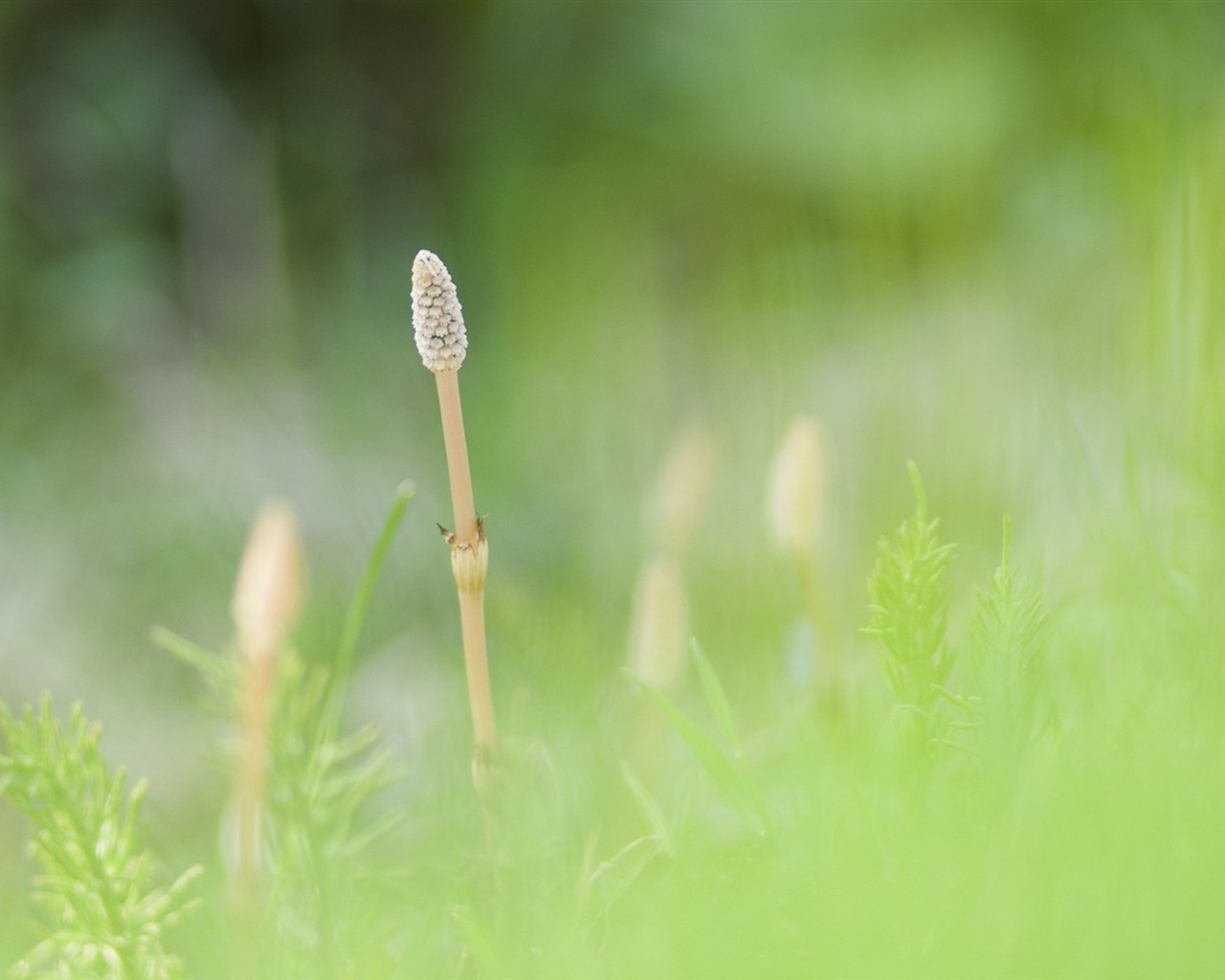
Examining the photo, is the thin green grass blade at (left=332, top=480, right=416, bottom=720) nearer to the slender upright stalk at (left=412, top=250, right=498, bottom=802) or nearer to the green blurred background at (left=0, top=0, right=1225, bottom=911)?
the slender upright stalk at (left=412, top=250, right=498, bottom=802)

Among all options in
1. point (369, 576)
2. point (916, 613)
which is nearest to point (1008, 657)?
point (916, 613)

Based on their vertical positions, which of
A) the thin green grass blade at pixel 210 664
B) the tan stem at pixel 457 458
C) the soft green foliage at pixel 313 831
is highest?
the tan stem at pixel 457 458

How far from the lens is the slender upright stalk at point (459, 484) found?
249mm

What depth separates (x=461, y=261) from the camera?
6.25 ft

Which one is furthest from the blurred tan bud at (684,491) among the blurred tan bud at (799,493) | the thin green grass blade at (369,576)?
the thin green grass blade at (369,576)

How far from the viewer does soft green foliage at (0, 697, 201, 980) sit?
0.26 m

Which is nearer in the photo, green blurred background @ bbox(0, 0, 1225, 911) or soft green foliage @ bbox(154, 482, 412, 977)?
soft green foliage @ bbox(154, 482, 412, 977)

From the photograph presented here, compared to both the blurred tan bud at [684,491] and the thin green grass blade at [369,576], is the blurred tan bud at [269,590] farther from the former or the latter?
the blurred tan bud at [684,491]

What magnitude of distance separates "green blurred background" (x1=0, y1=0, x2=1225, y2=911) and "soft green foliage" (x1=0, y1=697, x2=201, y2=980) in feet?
1.68

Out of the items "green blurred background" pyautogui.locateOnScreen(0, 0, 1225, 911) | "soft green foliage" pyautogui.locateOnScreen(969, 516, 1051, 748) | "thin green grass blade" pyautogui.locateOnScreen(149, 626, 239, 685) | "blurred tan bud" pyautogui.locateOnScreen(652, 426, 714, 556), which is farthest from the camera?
"green blurred background" pyautogui.locateOnScreen(0, 0, 1225, 911)

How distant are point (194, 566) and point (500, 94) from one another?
93cm

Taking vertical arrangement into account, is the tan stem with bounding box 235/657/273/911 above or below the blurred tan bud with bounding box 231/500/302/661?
below

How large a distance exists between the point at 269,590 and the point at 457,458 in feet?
0.37

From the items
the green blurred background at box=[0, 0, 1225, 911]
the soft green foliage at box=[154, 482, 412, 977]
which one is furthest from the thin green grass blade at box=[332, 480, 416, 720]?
the green blurred background at box=[0, 0, 1225, 911]
